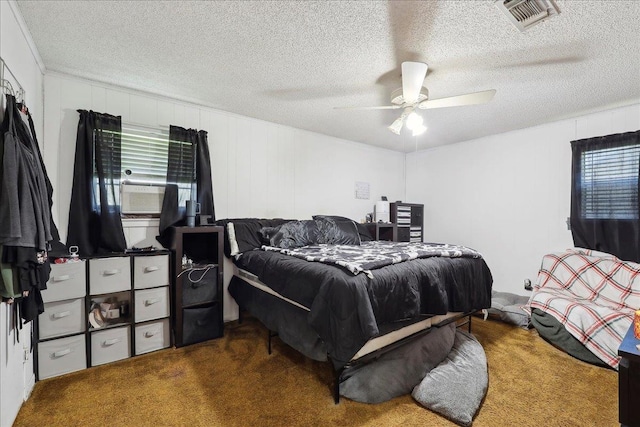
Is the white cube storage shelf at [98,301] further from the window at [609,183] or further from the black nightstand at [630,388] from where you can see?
the window at [609,183]

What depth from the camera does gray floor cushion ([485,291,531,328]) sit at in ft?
9.82

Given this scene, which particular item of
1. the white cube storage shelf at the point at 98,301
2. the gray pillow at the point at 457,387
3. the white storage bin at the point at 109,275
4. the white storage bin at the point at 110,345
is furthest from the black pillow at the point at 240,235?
the gray pillow at the point at 457,387

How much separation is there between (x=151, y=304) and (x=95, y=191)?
1115mm

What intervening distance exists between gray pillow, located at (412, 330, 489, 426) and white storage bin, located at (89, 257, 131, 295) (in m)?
2.36

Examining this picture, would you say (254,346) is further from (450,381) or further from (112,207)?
(112,207)

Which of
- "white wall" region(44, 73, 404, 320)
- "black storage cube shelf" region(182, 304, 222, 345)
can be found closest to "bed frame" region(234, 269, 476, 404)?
"black storage cube shelf" region(182, 304, 222, 345)

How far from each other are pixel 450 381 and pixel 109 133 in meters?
3.40

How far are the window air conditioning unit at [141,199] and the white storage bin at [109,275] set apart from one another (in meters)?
0.56

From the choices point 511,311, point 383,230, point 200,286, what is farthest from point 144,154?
point 511,311

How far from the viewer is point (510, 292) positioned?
392 centimetres

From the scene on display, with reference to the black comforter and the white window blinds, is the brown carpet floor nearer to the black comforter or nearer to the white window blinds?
the black comforter

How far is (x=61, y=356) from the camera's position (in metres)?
2.11

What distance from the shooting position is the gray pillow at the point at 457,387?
5.51 feet

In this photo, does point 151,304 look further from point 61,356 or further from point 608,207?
point 608,207
